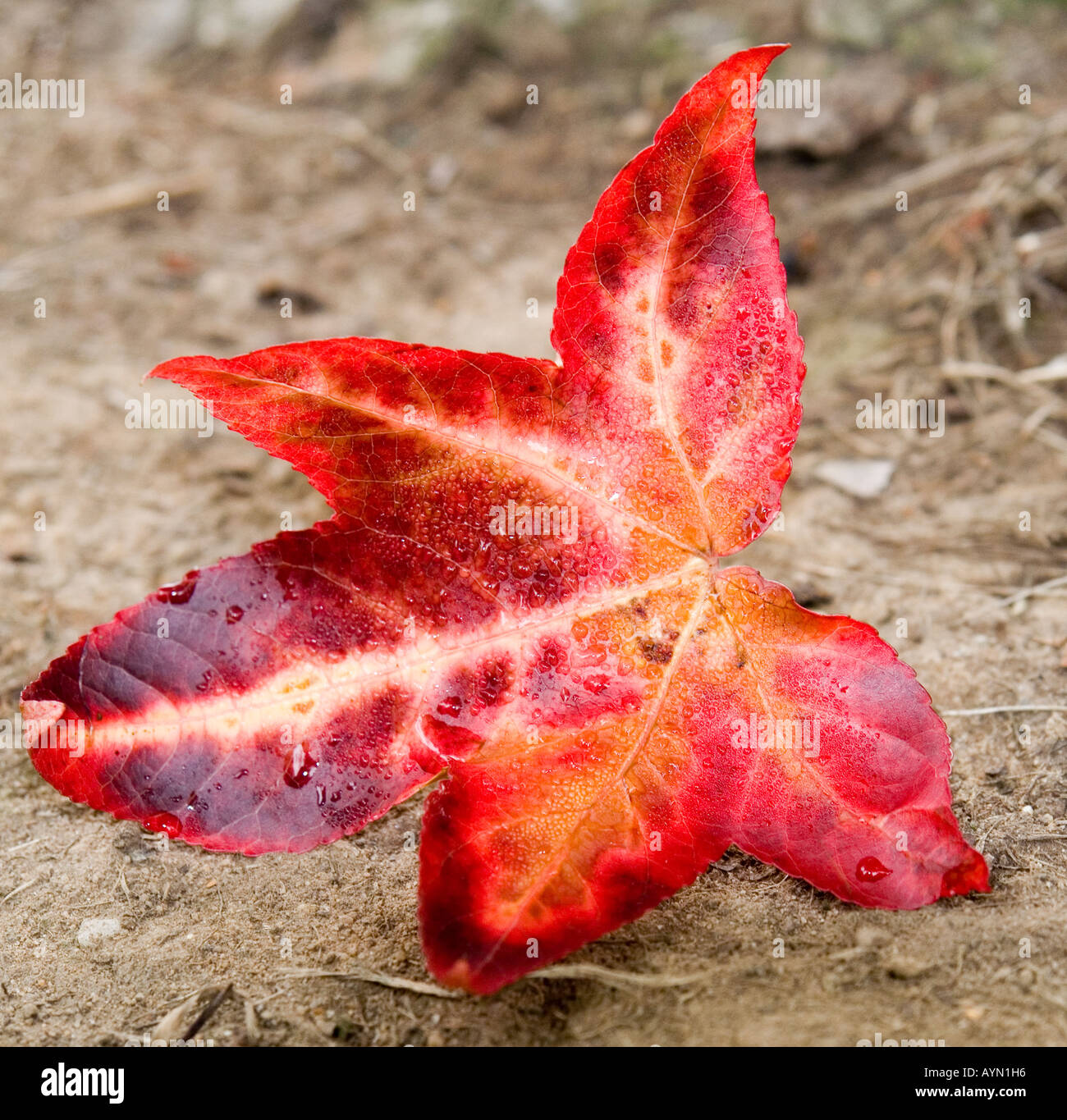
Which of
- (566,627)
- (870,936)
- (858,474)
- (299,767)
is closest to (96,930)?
(299,767)

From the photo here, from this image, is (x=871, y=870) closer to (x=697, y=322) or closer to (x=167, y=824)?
(x=697, y=322)

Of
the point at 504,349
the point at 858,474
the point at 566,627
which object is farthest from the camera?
the point at 504,349

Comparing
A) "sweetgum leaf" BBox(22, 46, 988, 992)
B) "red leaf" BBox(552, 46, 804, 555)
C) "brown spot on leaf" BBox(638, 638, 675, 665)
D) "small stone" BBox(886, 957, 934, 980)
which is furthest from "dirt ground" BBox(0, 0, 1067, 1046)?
"red leaf" BBox(552, 46, 804, 555)

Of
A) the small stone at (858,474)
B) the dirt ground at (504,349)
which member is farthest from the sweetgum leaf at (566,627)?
the small stone at (858,474)

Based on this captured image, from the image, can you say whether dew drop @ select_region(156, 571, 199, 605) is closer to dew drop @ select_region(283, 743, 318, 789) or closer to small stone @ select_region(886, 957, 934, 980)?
dew drop @ select_region(283, 743, 318, 789)

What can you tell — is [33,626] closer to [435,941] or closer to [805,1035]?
[435,941]
